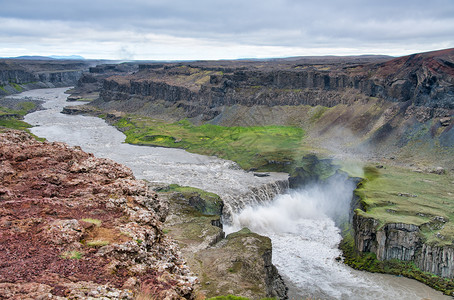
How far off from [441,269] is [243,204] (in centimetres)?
3092

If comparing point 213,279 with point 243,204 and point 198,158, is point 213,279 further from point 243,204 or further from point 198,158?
point 198,158

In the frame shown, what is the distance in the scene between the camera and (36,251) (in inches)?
670

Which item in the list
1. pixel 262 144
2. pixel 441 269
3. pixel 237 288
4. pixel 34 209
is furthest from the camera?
pixel 262 144

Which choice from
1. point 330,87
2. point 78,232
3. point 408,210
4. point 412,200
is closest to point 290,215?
point 412,200

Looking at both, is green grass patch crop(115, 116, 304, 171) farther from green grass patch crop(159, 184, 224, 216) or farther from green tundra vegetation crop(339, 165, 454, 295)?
green grass patch crop(159, 184, 224, 216)

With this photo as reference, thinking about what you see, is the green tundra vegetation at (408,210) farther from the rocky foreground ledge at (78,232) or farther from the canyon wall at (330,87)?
the rocky foreground ledge at (78,232)

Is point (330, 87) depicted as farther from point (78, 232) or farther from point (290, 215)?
point (78, 232)

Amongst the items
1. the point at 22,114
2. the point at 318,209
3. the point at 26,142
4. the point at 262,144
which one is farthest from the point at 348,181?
the point at 22,114

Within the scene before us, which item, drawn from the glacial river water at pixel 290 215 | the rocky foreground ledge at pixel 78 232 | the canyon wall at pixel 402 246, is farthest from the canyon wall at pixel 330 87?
the rocky foreground ledge at pixel 78 232

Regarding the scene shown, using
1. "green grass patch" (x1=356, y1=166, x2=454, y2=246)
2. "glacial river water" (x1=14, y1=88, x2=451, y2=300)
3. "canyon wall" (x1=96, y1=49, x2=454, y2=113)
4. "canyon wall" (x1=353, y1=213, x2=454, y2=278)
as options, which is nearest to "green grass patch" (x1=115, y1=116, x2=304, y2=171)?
"glacial river water" (x1=14, y1=88, x2=451, y2=300)

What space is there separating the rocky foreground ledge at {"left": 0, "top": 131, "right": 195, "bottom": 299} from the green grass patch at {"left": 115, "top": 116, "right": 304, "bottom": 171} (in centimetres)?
6913

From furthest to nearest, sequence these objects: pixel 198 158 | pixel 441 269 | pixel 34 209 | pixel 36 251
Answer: pixel 198 158, pixel 441 269, pixel 34 209, pixel 36 251

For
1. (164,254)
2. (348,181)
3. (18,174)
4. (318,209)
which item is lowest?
(318,209)

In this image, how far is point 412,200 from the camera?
58.9 metres
